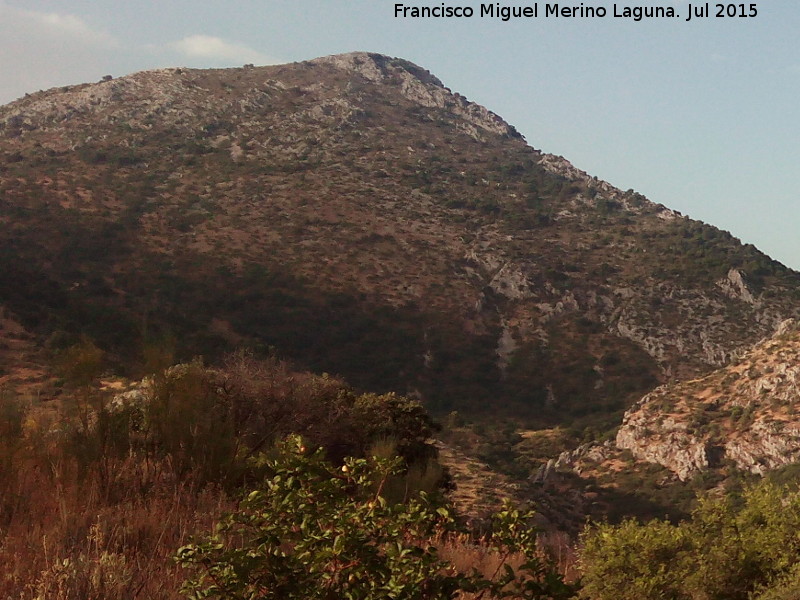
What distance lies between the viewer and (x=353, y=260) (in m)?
66.3

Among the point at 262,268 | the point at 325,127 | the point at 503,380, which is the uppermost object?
the point at 325,127

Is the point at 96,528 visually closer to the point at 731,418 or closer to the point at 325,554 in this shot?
the point at 325,554

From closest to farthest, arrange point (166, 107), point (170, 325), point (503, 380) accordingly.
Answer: point (170, 325) < point (503, 380) < point (166, 107)

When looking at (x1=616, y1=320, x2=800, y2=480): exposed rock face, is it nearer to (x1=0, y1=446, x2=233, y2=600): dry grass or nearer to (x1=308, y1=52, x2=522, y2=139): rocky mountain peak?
(x1=0, y1=446, x2=233, y2=600): dry grass

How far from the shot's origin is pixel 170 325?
46.6 metres

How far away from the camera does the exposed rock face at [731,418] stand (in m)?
37.7

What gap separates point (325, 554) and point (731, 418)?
4465 cm

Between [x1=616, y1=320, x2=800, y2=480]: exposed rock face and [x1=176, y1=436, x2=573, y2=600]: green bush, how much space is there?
124 ft

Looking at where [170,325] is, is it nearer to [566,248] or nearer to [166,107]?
[566,248]

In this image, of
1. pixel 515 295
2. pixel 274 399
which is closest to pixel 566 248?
pixel 515 295

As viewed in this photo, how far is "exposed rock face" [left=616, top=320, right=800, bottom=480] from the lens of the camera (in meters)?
37.7

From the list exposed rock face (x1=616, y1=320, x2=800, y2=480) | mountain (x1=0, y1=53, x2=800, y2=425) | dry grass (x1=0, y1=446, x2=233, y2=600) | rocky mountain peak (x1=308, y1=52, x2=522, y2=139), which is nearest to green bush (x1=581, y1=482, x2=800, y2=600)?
dry grass (x1=0, y1=446, x2=233, y2=600)

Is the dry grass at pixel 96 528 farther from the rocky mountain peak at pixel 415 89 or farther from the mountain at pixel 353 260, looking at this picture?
the rocky mountain peak at pixel 415 89

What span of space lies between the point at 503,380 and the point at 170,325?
94.7 feet
